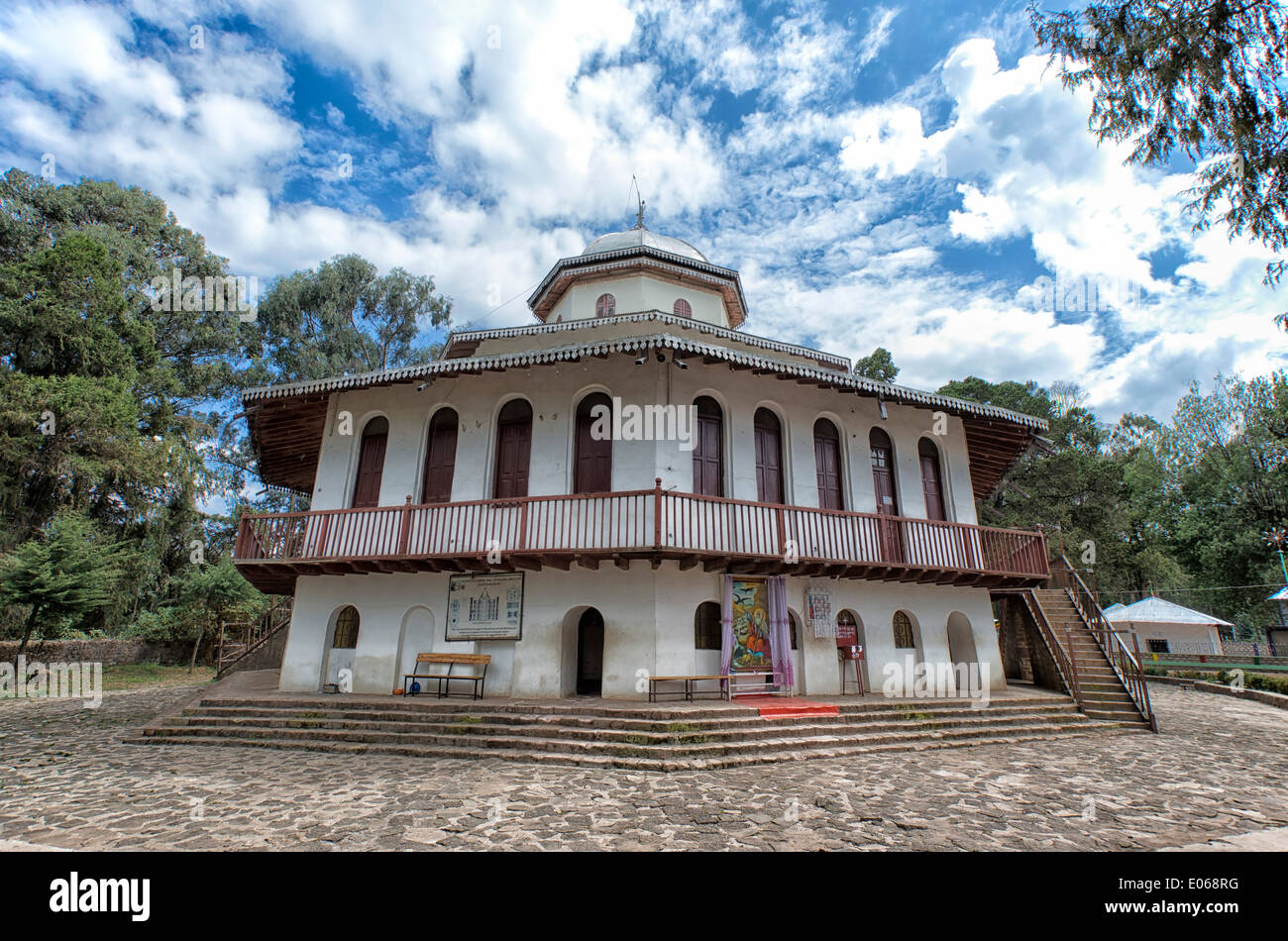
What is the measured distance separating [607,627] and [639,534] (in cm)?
179

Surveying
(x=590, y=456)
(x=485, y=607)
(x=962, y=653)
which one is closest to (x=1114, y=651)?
(x=962, y=653)

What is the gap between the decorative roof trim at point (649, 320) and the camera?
12992mm

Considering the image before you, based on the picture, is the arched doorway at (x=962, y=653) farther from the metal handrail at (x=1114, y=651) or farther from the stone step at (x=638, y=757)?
the stone step at (x=638, y=757)

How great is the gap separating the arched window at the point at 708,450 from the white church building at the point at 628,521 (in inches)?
1.6

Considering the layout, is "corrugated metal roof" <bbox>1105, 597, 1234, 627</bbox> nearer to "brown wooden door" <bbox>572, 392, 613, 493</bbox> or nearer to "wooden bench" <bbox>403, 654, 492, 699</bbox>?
"brown wooden door" <bbox>572, 392, 613, 493</bbox>

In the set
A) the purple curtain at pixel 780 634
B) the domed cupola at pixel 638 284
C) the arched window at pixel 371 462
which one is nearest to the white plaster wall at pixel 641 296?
the domed cupola at pixel 638 284

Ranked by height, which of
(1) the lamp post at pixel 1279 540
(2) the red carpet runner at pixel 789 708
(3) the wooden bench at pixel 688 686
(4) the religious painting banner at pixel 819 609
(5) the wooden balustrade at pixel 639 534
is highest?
(1) the lamp post at pixel 1279 540

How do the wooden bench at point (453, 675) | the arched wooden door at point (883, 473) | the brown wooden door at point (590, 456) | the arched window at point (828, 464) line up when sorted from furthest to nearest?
the arched wooden door at point (883, 473) → the arched window at point (828, 464) → the brown wooden door at point (590, 456) → the wooden bench at point (453, 675)

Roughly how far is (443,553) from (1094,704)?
471 inches

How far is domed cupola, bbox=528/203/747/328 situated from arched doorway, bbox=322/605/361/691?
846cm

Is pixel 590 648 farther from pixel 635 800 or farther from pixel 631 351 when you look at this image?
pixel 635 800

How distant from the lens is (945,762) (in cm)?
791
